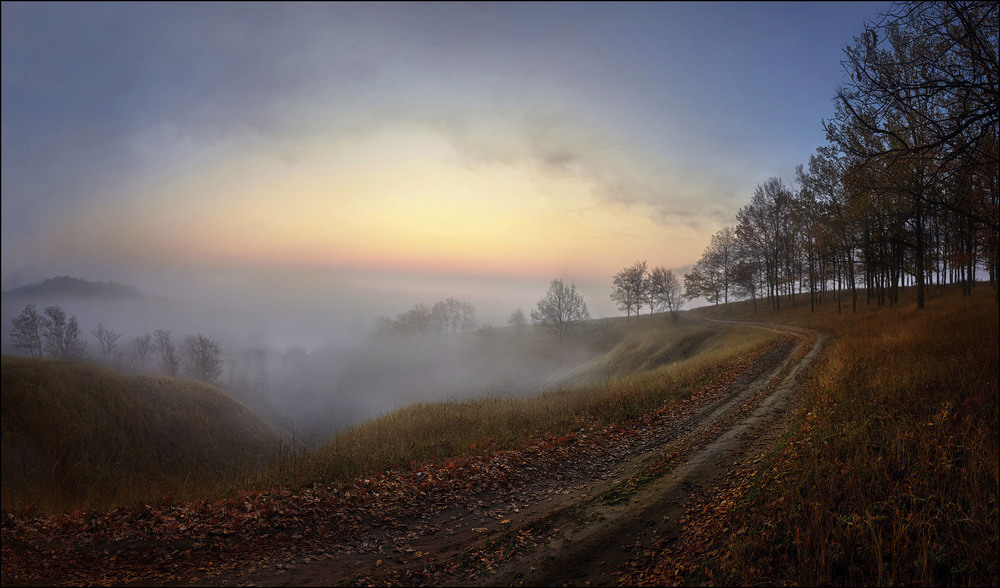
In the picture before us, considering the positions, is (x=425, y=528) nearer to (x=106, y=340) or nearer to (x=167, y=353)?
(x=167, y=353)

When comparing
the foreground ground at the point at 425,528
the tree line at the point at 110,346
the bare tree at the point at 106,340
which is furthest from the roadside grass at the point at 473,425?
the bare tree at the point at 106,340

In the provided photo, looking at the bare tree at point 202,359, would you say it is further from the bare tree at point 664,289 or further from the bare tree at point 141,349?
the bare tree at point 664,289

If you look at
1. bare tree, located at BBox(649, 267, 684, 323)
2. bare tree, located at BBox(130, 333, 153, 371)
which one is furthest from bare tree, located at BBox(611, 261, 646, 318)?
bare tree, located at BBox(130, 333, 153, 371)

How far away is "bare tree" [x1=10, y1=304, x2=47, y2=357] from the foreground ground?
1726 inches

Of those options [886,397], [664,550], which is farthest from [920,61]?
[664,550]

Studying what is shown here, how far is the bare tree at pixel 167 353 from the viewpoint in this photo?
212 feet

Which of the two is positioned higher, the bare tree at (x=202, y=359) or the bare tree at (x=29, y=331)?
the bare tree at (x=29, y=331)

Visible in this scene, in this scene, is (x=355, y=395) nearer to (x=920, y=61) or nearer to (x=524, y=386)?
(x=524, y=386)

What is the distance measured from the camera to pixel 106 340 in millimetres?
66875

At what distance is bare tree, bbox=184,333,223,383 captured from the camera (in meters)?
60.6

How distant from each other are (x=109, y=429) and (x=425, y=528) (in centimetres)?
2603

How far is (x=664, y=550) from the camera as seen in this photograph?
18.1 ft

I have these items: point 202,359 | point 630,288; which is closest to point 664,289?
point 630,288

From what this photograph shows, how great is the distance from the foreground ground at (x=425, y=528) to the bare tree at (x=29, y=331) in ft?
144
